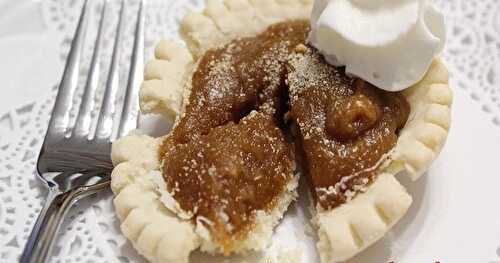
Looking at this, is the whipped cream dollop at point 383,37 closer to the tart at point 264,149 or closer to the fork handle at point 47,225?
the tart at point 264,149

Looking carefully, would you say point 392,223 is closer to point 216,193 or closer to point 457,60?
point 216,193

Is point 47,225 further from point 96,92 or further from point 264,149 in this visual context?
point 264,149

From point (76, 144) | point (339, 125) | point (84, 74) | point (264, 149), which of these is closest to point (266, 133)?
point (264, 149)

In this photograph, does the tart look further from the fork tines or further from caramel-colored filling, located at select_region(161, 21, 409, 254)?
the fork tines

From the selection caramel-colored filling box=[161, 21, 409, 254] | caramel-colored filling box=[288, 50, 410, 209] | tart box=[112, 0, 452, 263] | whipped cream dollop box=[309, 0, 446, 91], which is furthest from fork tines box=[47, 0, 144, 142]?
whipped cream dollop box=[309, 0, 446, 91]

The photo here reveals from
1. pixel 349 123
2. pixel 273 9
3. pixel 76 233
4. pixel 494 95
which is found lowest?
pixel 494 95

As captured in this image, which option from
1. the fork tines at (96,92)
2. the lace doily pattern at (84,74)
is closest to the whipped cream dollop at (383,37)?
the lace doily pattern at (84,74)

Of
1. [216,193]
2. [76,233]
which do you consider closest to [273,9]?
[216,193]
